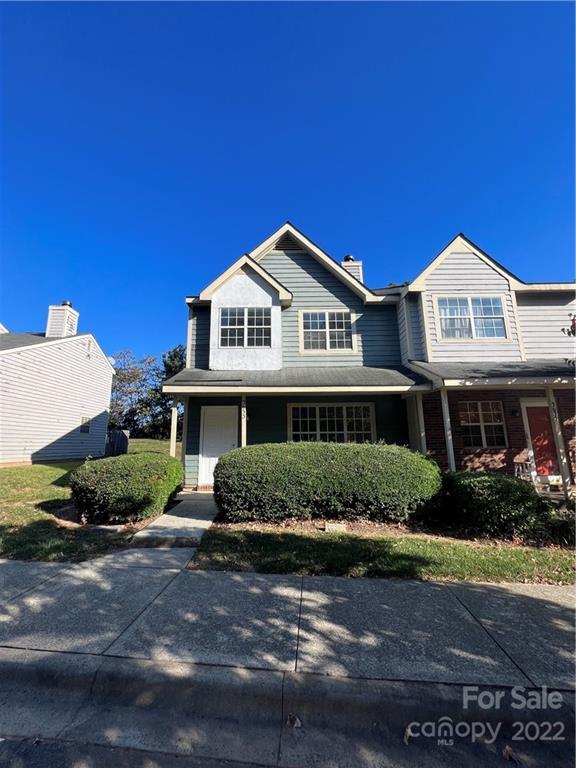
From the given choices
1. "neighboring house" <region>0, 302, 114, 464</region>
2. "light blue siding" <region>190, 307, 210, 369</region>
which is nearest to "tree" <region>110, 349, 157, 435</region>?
"neighboring house" <region>0, 302, 114, 464</region>

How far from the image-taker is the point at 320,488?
6.97m

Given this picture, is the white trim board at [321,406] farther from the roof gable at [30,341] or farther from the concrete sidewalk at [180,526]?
the roof gable at [30,341]

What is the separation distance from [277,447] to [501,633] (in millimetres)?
4858

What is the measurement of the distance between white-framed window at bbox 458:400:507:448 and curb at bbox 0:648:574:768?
9142mm

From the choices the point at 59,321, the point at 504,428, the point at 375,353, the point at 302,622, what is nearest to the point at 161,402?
the point at 59,321

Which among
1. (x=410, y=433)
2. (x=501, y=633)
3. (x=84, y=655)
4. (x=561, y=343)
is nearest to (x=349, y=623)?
(x=501, y=633)

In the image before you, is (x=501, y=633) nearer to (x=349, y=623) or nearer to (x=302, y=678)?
(x=349, y=623)

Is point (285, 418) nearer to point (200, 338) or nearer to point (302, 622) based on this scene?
point (200, 338)

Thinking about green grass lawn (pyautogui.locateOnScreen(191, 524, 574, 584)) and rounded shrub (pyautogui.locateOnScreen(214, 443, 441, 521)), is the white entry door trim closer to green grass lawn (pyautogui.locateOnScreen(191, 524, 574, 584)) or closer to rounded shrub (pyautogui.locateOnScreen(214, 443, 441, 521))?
rounded shrub (pyautogui.locateOnScreen(214, 443, 441, 521))

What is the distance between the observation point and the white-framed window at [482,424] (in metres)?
10.8

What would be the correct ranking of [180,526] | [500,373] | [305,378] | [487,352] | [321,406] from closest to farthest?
[180,526], [500,373], [305,378], [487,352], [321,406]

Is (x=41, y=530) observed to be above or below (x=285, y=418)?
below

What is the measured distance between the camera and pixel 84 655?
9.53ft

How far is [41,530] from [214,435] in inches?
210
